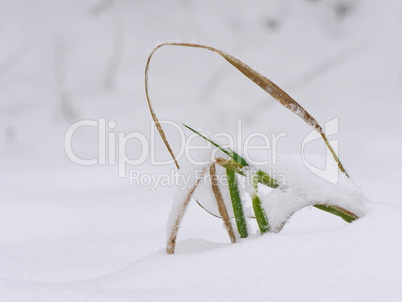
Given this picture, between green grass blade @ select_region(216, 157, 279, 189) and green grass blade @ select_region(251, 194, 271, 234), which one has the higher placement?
green grass blade @ select_region(216, 157, 279, 189)

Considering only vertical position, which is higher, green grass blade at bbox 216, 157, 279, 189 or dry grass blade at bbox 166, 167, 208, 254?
green grass blade at bbox 216, 157, 279, 189

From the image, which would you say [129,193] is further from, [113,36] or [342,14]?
[342,14]

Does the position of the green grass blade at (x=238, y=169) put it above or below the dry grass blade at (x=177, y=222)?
above

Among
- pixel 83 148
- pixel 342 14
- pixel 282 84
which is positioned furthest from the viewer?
pixel 342 14

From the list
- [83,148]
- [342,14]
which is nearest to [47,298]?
Answer: [83,148]

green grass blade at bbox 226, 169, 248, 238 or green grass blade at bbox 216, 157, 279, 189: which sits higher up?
green grass blade at bbox 216, 157, 279, 189

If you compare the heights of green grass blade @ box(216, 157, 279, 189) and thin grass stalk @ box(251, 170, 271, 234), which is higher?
→ green grass blade @ box(216, 157, 279, 189)

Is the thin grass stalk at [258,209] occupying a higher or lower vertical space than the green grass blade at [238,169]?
lower

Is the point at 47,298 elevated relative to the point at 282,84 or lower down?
lower down
